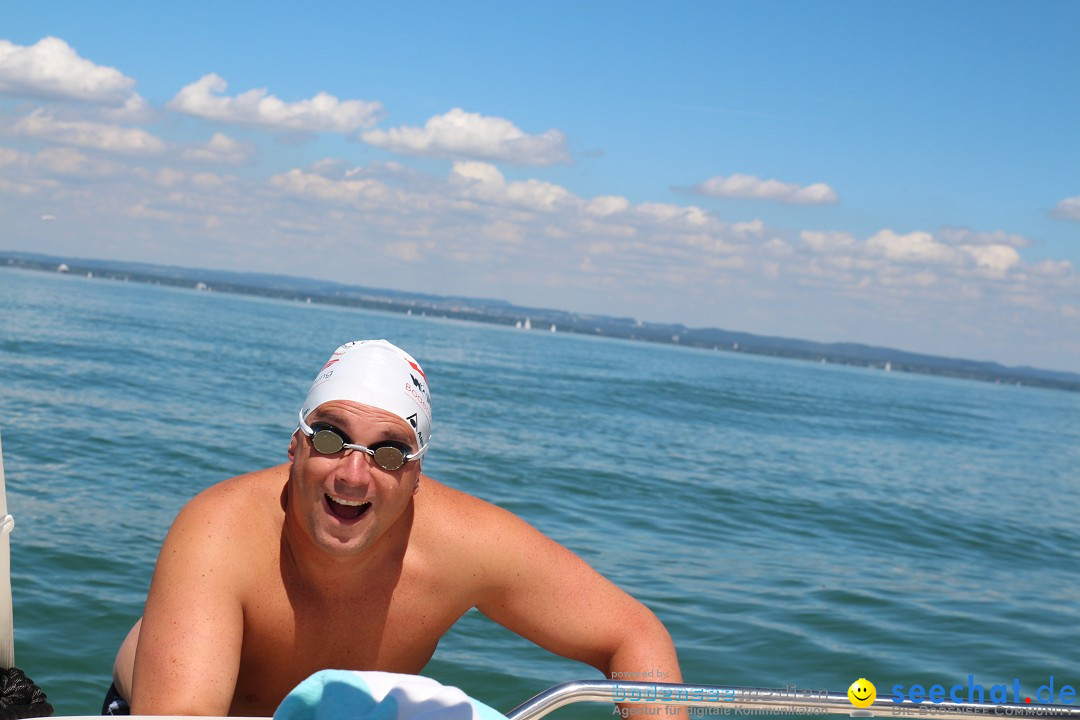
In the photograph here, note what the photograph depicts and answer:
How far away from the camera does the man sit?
7.77ft

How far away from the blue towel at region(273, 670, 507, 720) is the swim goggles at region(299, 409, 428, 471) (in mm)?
819

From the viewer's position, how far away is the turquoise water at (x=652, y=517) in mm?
7398

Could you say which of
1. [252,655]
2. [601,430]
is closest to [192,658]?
[252,655]

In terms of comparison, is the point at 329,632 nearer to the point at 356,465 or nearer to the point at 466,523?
the point at 466,523

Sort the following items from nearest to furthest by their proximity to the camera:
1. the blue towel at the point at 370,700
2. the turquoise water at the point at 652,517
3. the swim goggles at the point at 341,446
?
the blue towel at the point at 370,700, the swim goggles at the point at 341,446, the turquoise water at the point at 652,517

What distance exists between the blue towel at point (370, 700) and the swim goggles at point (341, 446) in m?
0.82

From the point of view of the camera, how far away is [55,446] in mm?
13797

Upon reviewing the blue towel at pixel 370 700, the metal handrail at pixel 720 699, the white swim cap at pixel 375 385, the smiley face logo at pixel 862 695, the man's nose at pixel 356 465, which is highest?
the white swim cap at pixel 375 385

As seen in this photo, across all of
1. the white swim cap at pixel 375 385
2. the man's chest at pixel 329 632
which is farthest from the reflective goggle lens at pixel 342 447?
the man's chest at pixel 329 632

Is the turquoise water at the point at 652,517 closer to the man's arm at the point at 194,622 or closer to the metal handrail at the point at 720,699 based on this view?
the man's arm at the point at 194,622

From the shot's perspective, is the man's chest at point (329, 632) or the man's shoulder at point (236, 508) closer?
the man's shoulder at point (236, 508)

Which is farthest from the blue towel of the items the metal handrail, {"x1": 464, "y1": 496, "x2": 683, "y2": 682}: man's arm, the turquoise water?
the turquoise water

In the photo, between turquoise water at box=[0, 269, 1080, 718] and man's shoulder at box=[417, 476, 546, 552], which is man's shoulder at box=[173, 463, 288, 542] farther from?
turquoise water at box=[0, 269, 1080, 718]

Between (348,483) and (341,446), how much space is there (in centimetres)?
9
